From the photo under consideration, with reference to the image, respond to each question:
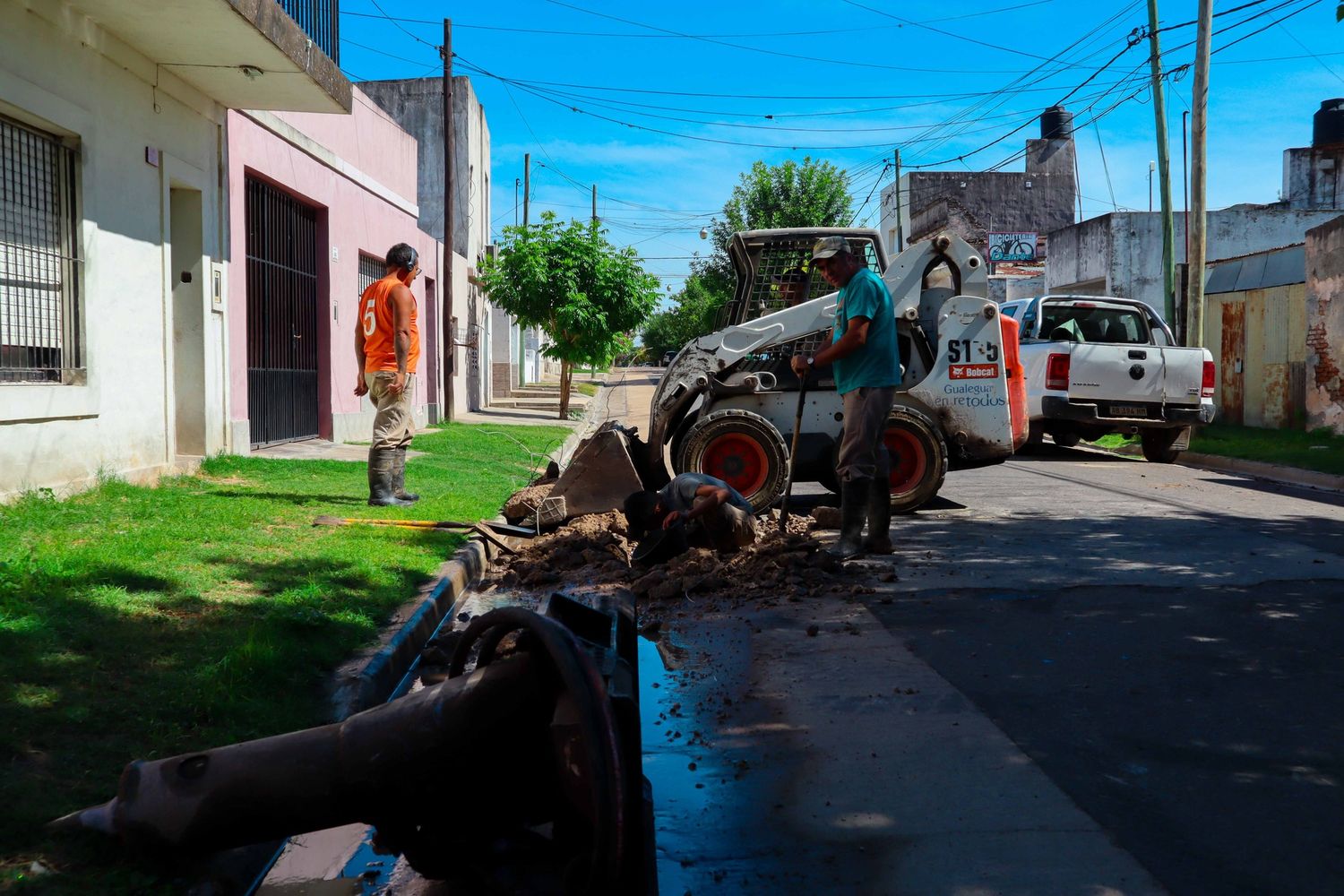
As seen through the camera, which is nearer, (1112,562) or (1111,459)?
(1112,562)

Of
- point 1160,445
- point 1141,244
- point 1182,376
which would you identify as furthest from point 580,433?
point 1141,244

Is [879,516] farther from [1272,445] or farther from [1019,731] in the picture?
[1272,445]

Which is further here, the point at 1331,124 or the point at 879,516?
the point at 1331,124

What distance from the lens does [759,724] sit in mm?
4008

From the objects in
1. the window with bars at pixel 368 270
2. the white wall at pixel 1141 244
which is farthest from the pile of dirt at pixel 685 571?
the white wall at pixel 1141 244

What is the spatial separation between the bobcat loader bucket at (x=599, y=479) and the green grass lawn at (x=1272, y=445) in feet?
27.4

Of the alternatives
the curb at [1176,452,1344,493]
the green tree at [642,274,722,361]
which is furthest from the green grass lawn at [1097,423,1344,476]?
the green tree at [642,274,722,361]

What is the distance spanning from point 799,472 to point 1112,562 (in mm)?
2960

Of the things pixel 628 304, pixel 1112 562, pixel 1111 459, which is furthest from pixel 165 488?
pixel 628 304

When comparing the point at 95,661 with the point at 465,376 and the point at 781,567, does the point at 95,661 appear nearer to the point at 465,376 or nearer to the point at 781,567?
the point at 781,567

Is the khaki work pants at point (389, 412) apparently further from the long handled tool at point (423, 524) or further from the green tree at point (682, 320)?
the green tree at point (682, 320)

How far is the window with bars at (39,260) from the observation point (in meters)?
7.61

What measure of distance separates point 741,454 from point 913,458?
1371mm

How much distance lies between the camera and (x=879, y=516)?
23.5ft
